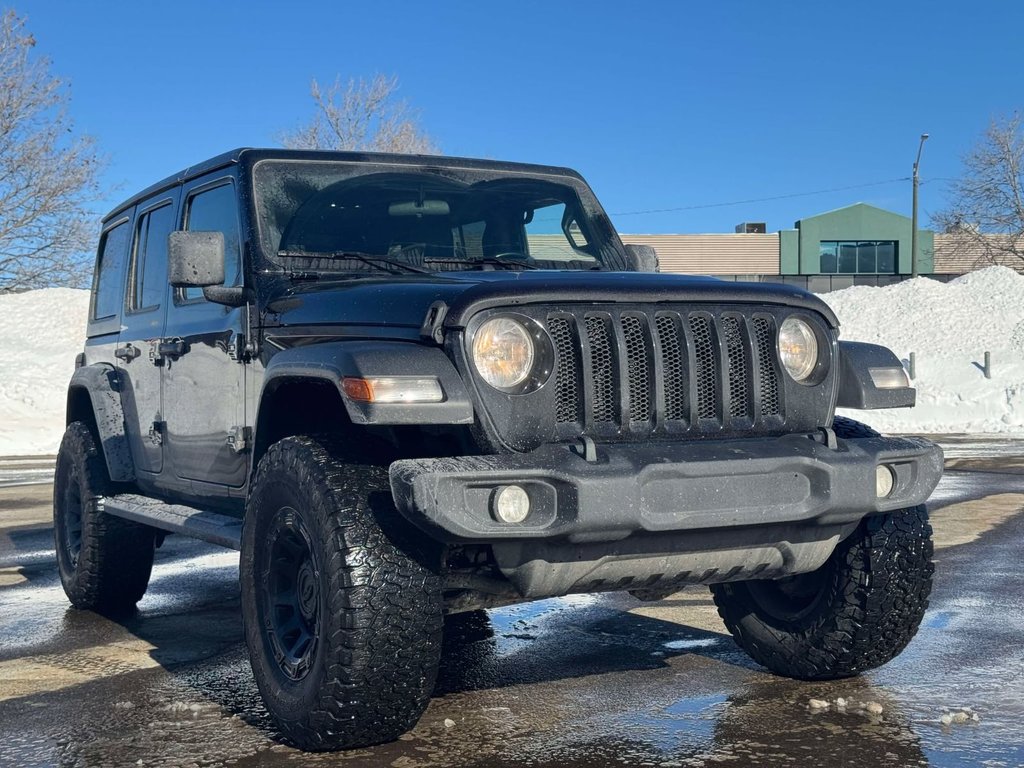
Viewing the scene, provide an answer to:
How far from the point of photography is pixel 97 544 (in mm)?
6344

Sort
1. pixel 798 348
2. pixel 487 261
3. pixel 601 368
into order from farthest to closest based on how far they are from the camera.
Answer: pixel 487 261 < pixel 798 348 < pixel 601 368

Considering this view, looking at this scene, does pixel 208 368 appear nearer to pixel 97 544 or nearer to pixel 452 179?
pixel 452 179

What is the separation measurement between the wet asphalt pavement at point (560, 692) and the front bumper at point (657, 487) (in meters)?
0.74

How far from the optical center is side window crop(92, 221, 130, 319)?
6883 mm

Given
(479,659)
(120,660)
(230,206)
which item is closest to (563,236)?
(230,206)

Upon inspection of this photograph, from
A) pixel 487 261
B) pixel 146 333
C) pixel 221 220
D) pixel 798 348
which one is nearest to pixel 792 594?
pixel 798 348

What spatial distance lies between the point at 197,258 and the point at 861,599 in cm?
A: 274

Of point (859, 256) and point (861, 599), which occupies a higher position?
point (859, 256)

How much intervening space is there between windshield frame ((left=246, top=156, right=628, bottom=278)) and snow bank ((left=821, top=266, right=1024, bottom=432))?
55.5 ft

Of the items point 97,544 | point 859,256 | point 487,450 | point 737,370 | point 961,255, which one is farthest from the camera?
point 859,256

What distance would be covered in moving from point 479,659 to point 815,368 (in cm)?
193

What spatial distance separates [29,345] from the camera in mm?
29906

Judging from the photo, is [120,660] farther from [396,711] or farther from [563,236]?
[563,236]

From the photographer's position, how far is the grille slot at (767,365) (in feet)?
14.0
